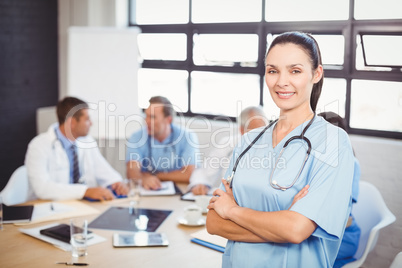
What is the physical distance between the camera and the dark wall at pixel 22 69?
474 cm

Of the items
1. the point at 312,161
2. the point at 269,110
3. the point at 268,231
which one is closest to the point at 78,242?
the point at 268,231

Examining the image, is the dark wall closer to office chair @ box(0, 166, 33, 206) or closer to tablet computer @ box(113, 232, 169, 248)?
office chair @ box(0, 166, 33, 206)

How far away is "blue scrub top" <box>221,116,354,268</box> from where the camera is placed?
1.49 meters

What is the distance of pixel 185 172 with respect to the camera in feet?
11.1

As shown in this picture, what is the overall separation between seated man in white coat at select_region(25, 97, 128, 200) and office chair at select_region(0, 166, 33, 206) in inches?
3.4

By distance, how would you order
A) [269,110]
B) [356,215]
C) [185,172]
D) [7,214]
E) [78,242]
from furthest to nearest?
1. [269,110]
2. [185,172]
3. [356,215]
4. [7,214]
5. [78,242]

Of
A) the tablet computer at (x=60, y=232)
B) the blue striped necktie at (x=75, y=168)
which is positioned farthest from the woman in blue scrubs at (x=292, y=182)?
the blue striped necktie at (x=75, y=168)

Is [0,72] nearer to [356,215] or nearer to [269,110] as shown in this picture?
[269,110]

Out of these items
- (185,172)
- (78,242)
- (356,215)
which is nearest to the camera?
(78,242)

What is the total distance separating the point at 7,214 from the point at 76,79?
2.53 metres

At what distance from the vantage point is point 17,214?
8.09ft

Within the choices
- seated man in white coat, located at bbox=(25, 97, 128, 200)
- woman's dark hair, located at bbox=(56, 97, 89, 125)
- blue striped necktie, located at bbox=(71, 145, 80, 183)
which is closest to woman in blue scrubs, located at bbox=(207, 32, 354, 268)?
seated man in white coat, located at bbox=(25, 97, 128, 200)

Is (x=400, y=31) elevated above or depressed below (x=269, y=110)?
above

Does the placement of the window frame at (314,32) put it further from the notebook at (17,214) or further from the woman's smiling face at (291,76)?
Result: the notebook at (17,214)
